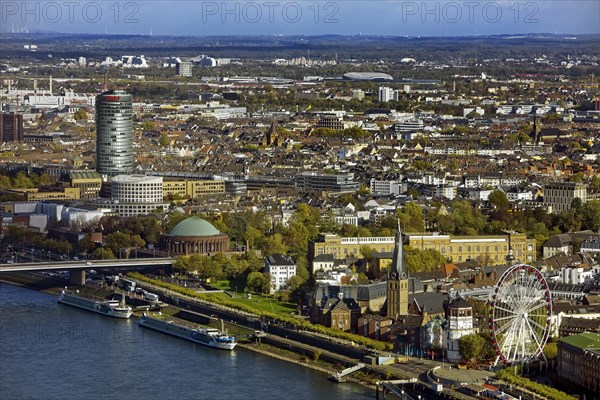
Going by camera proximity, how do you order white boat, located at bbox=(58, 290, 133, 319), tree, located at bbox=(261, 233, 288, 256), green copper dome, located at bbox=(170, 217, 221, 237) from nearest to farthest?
white boat, located at bbox=(58, 290, 133, 319) → tree, located at bbox=(261, 233, 288, 256) → green copper dome, located at bbox=(170, 217, 221, 237)

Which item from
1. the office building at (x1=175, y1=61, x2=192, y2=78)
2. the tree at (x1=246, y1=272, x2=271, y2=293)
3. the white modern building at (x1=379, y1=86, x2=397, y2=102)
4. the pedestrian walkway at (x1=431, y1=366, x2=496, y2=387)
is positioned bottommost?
the pedestrian walkway at (x1=431, y1=366, x2=496, y2=387)

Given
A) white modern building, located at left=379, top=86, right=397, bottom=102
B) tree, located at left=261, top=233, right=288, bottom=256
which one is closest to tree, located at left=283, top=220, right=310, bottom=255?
tree, located at left=261, top=233, right=288, bottom=256

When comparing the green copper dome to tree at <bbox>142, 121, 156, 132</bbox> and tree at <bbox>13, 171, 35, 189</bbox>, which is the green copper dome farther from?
tree at <bbox>142, 121, 156, 132</bbox>

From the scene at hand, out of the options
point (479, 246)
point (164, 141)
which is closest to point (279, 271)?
point (479, 246)

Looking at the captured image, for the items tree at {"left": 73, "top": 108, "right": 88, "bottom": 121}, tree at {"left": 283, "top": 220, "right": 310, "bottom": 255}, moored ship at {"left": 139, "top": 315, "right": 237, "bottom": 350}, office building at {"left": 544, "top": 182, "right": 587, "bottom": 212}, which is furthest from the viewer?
tree at {"left": 73, "top": 108, "right": 88, "bottom": 121}

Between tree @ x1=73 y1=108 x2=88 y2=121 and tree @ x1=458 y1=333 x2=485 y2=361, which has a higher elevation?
tree @ x1=73 y1=108 x2=88 y2=121

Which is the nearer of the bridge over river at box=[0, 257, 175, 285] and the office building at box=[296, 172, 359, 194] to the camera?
the bridge over river at box=[0, 257, 175, 285]

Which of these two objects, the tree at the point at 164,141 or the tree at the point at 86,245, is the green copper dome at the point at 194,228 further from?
the tree at the point at 164,141
